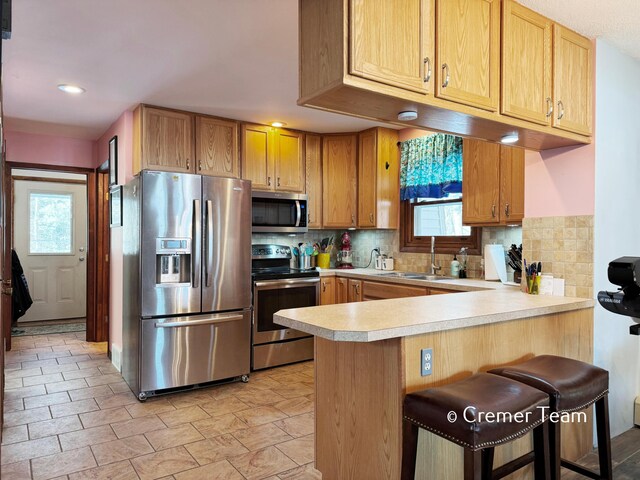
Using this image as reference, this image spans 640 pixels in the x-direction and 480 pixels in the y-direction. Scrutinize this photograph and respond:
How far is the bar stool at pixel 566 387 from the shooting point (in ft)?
5.43

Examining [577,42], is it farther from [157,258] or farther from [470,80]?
[157,258]

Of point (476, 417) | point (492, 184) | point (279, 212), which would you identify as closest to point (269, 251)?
point (279, 212)

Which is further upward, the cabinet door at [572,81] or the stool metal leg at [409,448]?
the cabinet door at [572,81]

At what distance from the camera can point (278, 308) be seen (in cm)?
410

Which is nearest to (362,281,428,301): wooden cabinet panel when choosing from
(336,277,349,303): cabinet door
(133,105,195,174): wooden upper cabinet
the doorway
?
(336,277,349,303): cabinet door

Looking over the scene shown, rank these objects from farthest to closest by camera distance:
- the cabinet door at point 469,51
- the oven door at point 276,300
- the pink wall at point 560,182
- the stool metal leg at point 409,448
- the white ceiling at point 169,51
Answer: the oven door at point 276,300
the pink wall at point 560,182
the white ceiling at point 169,51
the cabinet door at point 469,51
the stool metal leg at point 409,448

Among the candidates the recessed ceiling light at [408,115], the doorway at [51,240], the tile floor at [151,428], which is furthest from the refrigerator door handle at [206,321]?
→ the doorway at [51,240]

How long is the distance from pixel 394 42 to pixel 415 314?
108cm

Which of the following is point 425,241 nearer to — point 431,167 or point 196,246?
point 431,167

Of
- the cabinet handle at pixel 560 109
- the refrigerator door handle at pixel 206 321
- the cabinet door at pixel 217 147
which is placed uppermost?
the cabinet door at pixel 217 147

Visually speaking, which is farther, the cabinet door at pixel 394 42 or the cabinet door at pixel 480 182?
the cabinet door at pixel 480 182

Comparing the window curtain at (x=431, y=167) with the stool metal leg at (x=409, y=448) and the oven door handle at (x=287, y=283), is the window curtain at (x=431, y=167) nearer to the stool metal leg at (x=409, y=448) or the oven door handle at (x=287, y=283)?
the oven door handle at (x=287, y=283)

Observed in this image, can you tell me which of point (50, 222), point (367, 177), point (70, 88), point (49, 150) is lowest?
point (50, 222)

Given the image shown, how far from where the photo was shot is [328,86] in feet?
5.16
